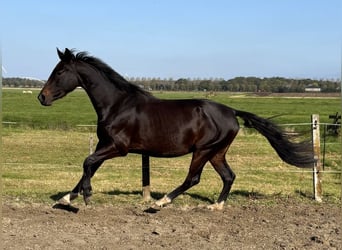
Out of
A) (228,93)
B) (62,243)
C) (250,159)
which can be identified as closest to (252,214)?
(62,243)

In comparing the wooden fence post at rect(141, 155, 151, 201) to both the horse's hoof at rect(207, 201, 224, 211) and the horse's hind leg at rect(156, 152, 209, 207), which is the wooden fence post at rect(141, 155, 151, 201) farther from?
the horse's hoof at rect(207, 201, 224, 211)

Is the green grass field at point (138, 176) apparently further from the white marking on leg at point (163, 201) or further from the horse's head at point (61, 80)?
the horse's head at point (61, 80)

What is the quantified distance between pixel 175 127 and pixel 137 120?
533 mm

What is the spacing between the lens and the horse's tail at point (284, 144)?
7.51 m

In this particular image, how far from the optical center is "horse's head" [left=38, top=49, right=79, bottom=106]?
6.76 m

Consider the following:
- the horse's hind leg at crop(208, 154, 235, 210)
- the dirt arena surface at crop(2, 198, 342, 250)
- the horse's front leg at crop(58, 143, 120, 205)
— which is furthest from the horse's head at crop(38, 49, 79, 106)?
the horse's hind leg at crop(208, 154, 235, 210)

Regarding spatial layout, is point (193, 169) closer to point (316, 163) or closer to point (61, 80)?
point (61, 80)

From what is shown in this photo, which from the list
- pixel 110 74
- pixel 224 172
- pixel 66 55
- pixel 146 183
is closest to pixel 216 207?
pixel 224 172

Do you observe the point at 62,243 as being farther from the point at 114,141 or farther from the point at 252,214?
the point at 252,214

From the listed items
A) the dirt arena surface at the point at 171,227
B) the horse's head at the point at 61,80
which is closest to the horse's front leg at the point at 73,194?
the dirt arena surface at the point at 171,227

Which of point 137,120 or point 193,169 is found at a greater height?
point 137,120

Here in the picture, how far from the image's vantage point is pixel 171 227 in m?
5.93

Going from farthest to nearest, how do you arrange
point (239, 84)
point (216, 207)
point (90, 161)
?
point (239, 84)
point (216, 207)
point (90, 161)

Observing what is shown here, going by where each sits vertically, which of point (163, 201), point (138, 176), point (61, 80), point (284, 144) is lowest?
point (138, 176)
